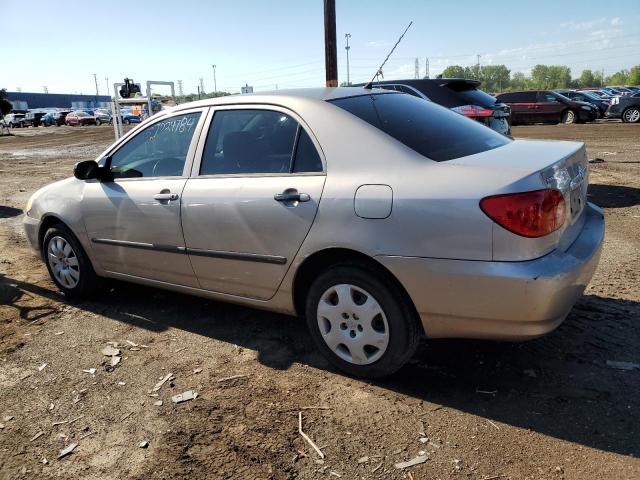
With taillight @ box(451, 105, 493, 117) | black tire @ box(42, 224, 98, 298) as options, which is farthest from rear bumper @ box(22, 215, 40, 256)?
taillight @ box(451, 105, 493, 117)

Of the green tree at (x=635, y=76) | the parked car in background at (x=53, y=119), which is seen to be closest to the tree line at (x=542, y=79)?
the green tree at (x=635, y=76)

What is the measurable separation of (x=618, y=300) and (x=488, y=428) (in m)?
2.05

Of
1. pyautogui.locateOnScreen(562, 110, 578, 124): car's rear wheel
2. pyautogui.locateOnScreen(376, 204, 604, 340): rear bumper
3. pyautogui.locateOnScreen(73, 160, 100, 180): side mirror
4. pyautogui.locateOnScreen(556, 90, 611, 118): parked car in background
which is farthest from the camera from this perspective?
pyautogui.locateOnScreen(556, 90, 611, 118): parked car in background

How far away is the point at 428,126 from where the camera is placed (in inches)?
132

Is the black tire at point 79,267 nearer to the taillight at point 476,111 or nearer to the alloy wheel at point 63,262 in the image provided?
the alloy wheel at point 63,262

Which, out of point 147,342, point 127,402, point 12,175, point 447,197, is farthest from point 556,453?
point 12,175

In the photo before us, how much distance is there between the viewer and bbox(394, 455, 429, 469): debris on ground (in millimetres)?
2448

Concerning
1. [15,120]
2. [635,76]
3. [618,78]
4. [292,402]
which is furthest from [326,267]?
[618,78]

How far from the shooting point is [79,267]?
461 cm

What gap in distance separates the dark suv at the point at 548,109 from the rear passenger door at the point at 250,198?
23.7 m

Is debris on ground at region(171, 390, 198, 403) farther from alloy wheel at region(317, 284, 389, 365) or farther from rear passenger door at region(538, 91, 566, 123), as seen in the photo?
rear passenger door at region(538, 91, 566, 123)

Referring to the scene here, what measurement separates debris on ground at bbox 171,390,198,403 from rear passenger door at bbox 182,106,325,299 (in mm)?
728

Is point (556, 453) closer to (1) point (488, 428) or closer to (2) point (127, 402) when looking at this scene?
(1) point (488, 428)

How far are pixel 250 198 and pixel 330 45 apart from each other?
7787mm
